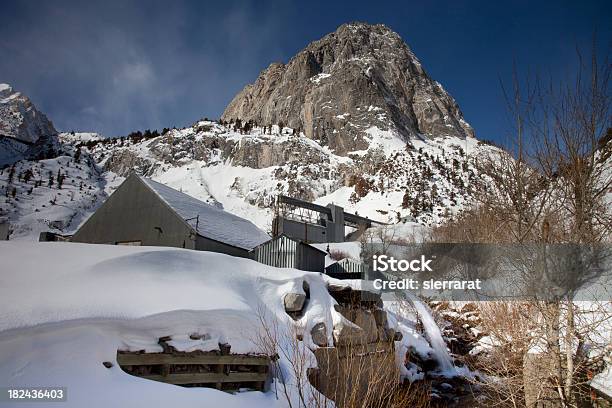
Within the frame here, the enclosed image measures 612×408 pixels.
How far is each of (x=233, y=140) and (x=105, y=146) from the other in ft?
116

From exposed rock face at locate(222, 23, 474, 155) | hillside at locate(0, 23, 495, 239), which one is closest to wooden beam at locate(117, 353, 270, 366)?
hillside at locate(0, 23, 495, 239)

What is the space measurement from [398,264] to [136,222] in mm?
20684

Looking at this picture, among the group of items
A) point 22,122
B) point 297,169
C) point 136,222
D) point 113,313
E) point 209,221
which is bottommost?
point 113,313

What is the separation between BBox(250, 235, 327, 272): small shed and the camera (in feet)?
62.8

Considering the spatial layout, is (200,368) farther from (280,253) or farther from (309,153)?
(309,153)

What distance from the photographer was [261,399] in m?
7.29

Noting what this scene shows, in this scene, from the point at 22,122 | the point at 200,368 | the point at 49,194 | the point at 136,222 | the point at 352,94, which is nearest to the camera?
the point at 200,368

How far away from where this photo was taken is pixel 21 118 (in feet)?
556

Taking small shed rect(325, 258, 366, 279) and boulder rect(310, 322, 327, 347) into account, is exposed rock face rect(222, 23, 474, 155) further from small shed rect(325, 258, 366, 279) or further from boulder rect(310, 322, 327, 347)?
boulder rect(310, 322, 327, 347)

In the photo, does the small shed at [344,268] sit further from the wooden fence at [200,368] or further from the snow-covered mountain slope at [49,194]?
the snow-covered mountain slope at [49,194]

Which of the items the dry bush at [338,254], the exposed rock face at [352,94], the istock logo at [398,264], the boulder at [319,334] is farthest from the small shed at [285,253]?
the exposed rock face at [352,94]

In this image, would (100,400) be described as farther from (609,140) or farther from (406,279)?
(406,279)

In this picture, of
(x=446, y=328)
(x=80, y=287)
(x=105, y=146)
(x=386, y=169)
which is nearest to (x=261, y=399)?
(x=80, y=287)

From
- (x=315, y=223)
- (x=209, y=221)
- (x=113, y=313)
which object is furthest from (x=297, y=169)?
(x=113, y=313)
